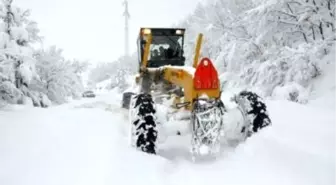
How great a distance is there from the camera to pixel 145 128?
19.0 feet

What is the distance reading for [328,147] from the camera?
469cm

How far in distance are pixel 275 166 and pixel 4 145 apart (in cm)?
474

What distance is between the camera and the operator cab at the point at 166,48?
9.06m

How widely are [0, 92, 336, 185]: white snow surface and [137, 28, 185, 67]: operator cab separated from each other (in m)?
2.65

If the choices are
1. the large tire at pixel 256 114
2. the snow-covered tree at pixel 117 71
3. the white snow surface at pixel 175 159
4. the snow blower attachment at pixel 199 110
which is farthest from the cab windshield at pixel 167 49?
the snow-covered tree at pixel 117 71

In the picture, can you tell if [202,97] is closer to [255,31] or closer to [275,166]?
[275,166]

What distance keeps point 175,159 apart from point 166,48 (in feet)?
13.2

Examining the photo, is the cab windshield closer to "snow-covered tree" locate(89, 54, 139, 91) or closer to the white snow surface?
the white snow surface

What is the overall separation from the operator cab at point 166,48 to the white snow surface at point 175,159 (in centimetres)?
265

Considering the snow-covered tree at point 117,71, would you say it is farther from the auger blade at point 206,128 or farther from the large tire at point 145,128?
the auger blade at point 206,128

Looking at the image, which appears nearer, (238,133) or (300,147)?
(300,147)

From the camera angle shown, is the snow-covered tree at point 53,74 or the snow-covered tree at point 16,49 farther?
the snow-covered tree at point 53,74

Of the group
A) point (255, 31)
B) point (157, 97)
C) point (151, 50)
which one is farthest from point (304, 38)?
point (157, 97)

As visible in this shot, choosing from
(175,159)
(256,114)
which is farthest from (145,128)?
(256,114)
